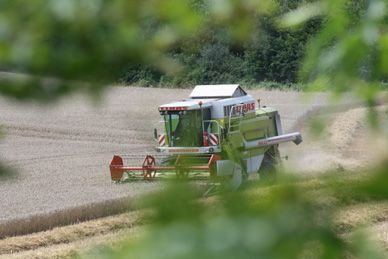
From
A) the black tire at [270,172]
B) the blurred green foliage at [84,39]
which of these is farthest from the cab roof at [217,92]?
the blurred green foliage at [84,39]

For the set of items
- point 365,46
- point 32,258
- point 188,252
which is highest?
point 365,46

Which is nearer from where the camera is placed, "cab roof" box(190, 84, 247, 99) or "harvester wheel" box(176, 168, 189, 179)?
"harvester wheel" box(176, 168, 189, 179)

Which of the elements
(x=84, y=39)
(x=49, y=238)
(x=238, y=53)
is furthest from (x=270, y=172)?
(x=49, y=238)

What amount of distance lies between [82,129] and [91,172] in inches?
52.5

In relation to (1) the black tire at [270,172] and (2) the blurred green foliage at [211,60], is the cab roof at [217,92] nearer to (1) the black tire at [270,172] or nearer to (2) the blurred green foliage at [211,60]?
(1) the black tire at [270,172]

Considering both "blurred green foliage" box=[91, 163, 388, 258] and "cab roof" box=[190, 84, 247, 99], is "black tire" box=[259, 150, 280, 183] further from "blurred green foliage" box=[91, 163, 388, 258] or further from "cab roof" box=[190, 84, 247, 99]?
"cab roof" box=[190, 84, 247, 99]

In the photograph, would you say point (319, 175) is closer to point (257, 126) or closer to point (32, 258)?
point (32, 258)

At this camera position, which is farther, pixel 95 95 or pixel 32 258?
pixel 32 258

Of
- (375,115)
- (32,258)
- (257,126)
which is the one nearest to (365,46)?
(375,115)

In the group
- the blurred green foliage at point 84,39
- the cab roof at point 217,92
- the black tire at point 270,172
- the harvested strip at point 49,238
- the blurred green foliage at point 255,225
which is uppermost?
the cab roof at point 217,92

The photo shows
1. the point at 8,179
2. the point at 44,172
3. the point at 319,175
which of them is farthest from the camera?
the point at 44,172

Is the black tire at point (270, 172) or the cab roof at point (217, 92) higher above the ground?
the cab roof at point (217, 92)

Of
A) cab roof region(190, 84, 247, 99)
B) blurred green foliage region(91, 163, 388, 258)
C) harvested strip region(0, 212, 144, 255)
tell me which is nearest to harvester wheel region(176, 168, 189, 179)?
blurred green foliage region(91, 163, 388, 258)

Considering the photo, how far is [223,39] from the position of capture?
1.94 ft
